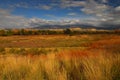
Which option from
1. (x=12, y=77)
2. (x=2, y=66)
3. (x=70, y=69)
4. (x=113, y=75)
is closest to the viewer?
(x=113, y=75)

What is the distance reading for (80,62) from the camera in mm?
8789

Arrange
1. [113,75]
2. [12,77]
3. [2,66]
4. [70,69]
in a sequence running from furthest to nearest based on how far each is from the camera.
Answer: [2,66], [70,69], [12,77], [113,75]

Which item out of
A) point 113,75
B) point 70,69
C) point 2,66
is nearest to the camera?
point 113,75

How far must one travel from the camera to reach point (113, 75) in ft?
23.2

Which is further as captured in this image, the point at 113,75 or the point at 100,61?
the point at 100,61

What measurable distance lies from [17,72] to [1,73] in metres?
0.60

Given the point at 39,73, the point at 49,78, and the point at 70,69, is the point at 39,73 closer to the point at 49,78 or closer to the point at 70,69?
the point at 49,78

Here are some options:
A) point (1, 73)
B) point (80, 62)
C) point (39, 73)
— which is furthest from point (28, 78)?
point (80, 62)

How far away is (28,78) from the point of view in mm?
7398

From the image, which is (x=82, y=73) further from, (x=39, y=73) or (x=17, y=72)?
(x=17, y=72)

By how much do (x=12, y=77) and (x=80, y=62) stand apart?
2.49 m

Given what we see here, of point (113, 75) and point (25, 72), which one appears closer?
point (113, 75)

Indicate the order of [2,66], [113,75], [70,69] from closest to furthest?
[113,75]
[70,69]
[2,66]

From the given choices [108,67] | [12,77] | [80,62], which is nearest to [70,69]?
[80,62]
